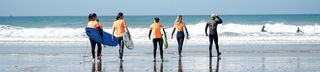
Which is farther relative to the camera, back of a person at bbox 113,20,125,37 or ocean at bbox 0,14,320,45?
ocean at bbox 0,14,320,45

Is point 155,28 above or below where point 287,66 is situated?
above

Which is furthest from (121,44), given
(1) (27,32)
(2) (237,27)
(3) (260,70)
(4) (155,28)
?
(2) (237,27)

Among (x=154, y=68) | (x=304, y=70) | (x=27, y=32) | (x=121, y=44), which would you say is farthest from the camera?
(x=27, y=32)

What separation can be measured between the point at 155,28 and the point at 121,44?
1023 mm

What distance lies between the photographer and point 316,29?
4375 centimetres

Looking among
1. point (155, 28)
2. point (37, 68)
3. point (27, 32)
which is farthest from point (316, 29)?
point (37, 68)

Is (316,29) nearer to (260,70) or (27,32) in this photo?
(27,32)

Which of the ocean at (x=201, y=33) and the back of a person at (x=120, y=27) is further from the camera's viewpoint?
the ocean at (x=201, y=33)

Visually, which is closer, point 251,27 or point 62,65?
point 62,65

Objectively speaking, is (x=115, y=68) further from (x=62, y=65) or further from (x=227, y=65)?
(x=227, y=65)

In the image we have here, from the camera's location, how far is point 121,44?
38.0 feet

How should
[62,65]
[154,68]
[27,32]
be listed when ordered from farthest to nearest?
[27,32] → [62,65] → [154,68]

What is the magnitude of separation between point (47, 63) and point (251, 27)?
124ft

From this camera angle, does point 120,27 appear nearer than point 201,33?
Yes
